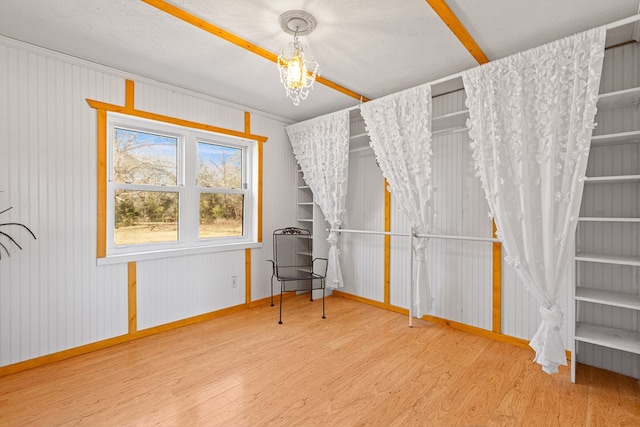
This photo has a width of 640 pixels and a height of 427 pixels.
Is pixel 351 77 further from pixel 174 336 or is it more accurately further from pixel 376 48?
pixel 174 336

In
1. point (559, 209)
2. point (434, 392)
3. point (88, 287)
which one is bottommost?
point (434, 392)

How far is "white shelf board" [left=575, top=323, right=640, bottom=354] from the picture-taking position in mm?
2029

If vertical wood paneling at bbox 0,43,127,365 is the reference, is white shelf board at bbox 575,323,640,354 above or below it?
below

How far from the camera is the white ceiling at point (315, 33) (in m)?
1.90

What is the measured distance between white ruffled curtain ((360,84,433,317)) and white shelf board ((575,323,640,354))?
1216 millimetres

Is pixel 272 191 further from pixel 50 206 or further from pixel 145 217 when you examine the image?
pixel 50 206

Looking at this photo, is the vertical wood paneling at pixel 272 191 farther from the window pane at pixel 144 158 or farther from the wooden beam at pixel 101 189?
the wooden beam at pixel 101 189

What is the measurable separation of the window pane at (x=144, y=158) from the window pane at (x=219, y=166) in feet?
0.97

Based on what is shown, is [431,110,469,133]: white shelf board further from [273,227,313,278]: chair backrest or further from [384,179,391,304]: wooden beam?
[273,227,313,278]: chair backrest

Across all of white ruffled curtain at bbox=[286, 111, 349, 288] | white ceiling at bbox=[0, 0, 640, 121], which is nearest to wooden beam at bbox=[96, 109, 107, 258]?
white ceiling at bbox=[0, 0, 640, 121]

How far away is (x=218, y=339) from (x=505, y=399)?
234 centimetres

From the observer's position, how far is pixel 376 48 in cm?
238

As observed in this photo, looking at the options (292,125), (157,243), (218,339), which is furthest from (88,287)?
(292,125)

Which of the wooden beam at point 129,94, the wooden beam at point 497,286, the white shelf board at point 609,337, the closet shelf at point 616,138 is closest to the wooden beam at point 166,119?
the wooden beam at point 129,94
